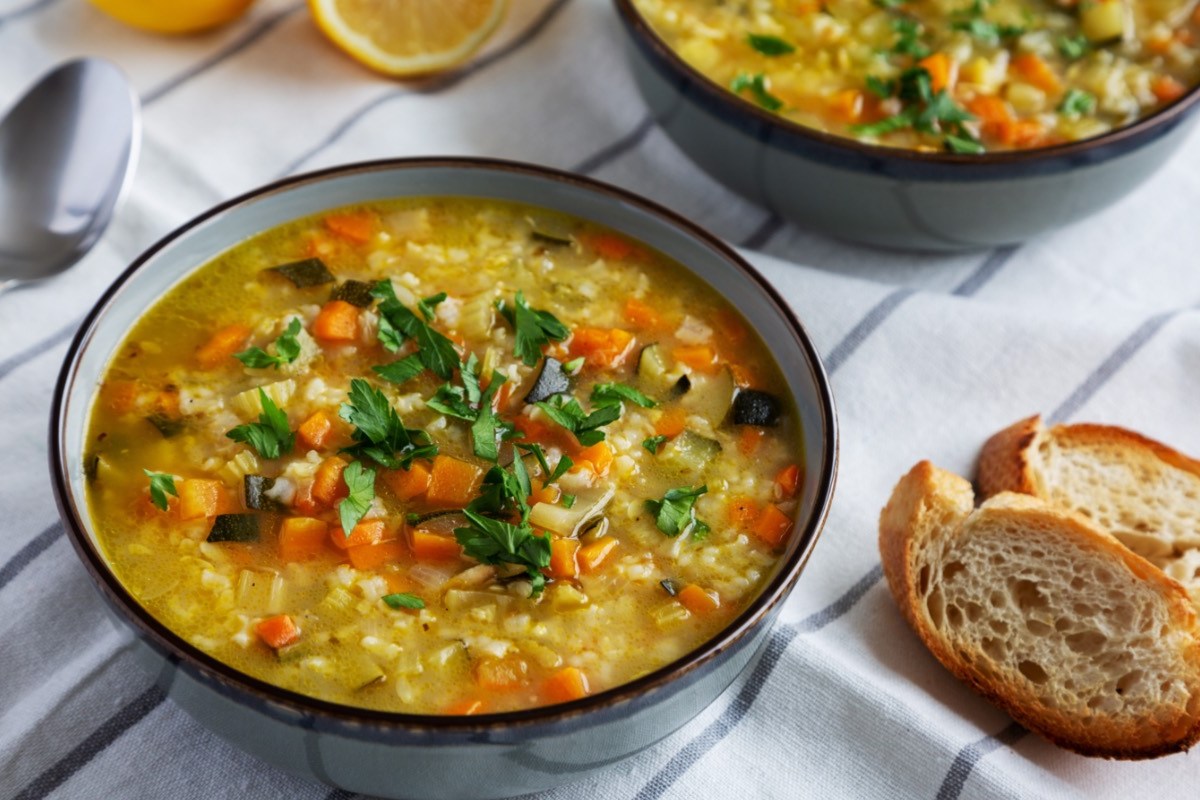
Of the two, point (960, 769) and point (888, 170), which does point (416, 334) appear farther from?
point (960, 769)

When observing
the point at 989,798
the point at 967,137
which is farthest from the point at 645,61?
the point at 989,798

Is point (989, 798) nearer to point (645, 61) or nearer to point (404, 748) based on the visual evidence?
point (404, 748)

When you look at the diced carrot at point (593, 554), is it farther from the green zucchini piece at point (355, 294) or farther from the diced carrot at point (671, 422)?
the green zucchini piece at point (355, 294)

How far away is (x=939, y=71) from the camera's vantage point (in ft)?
15.3

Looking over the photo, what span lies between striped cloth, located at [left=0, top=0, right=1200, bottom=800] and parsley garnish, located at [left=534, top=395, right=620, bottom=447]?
73 cm

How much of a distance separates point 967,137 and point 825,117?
0.45 m

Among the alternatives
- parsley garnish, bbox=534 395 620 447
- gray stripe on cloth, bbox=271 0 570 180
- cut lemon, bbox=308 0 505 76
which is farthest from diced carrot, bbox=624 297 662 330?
cut lemon, bbox=308 0 505 76

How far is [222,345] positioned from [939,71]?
99.3 inches

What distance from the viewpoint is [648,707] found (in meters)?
2.84

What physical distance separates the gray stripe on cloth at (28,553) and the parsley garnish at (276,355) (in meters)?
0.70

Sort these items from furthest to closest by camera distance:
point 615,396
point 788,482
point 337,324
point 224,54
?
point 224,54
point 337,324
point 615,396
point 788,482

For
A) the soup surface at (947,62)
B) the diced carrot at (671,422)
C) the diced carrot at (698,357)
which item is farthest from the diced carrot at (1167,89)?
the diced carrot at (671,422)

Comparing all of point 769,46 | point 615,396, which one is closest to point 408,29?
point 769,46

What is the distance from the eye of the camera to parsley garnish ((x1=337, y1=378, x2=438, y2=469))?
3.31m
